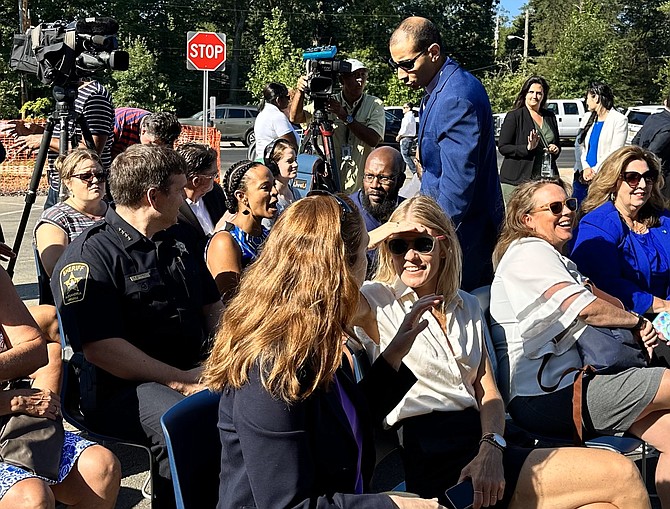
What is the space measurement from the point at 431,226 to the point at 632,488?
42.8 inches

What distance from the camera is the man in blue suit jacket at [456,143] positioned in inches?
150

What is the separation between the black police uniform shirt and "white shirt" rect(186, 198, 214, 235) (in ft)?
5.73

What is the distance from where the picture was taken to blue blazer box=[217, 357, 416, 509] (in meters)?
1.87

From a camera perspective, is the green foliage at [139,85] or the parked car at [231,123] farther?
the green foliage at [139,85]

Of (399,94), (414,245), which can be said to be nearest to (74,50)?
(414,245)

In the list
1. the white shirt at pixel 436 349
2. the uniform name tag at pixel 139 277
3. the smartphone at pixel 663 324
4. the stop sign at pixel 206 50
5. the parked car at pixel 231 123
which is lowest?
the parked car at pixel 231 123

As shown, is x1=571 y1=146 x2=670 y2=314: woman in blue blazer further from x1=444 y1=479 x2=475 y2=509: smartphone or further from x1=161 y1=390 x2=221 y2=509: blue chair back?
x1=161 y1=390 x2=221 y2=509: blue chair back

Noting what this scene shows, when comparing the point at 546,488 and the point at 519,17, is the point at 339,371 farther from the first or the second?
the point at 519,17

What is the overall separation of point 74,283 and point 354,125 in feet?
11.5

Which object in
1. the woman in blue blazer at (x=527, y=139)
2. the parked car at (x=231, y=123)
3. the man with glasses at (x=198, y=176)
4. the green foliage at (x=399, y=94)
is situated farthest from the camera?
the green foliage at (x=399, y=94)

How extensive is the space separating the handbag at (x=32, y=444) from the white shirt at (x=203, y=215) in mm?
2591

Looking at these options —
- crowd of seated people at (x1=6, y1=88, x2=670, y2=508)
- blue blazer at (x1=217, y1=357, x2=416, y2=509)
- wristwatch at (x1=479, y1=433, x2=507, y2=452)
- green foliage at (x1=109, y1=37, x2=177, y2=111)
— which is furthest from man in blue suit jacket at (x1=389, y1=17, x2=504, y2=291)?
green foliage at (x1=109, y1=37, x2=177, y2=111)

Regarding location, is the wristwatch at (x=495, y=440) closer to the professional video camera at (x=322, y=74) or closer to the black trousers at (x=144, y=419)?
the black trousers at (x=144, y=419)

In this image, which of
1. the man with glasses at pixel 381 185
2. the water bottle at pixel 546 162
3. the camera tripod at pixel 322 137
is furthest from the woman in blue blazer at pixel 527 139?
the man with glasses at pixel 381 185
